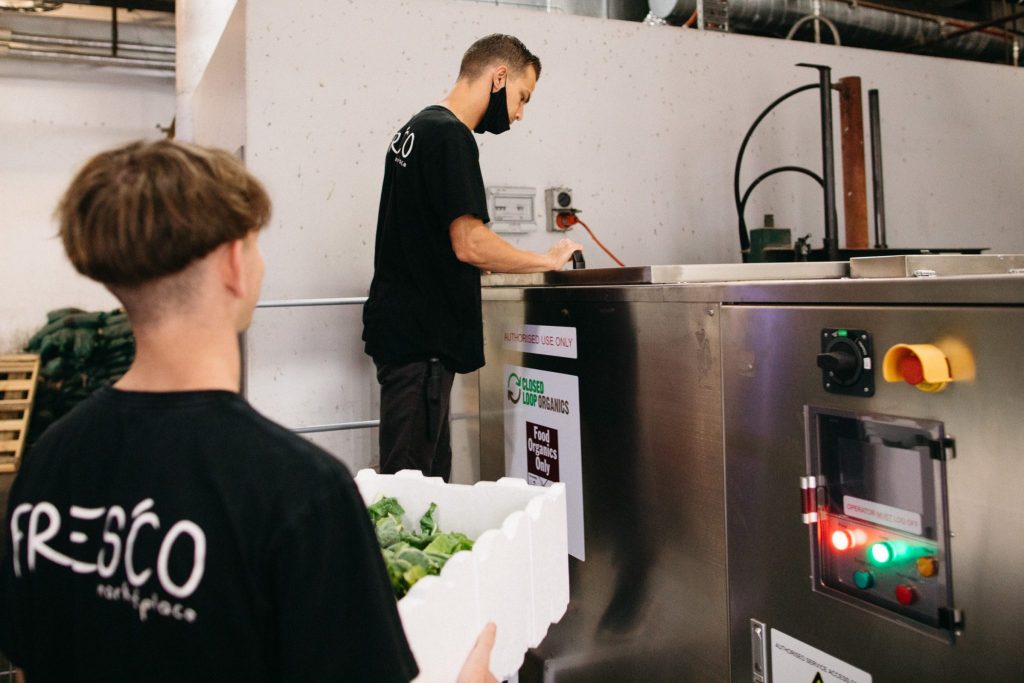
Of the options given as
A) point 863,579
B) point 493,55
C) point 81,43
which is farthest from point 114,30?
point 863,579

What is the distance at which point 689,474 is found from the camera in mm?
1314

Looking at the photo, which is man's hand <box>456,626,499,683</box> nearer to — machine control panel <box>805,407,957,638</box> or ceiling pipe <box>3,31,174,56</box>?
machine control panel <box>805,407,957,638</box>

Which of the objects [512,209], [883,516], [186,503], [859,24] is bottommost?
[883,516]

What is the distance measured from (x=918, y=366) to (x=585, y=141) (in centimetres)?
Answer: 188

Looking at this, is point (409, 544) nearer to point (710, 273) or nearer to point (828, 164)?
point (710, 273)

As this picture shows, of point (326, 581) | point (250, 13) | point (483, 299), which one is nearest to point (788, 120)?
point (483, 299)

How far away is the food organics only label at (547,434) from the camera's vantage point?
1.64m

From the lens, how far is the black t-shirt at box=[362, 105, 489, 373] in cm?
181

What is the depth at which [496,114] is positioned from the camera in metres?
2.00

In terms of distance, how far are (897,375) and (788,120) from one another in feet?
7.36

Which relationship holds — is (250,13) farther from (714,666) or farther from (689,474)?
(714,666)

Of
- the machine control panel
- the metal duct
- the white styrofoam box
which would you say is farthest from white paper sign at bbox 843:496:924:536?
the metal duct

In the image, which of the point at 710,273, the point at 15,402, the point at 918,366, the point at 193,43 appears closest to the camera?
the point at 918,366

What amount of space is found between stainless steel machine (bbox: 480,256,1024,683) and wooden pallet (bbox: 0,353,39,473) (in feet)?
12.2
